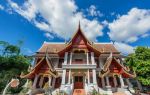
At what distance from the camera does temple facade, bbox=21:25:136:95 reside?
17.8 m

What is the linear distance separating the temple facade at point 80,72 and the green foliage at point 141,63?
86.5 inches

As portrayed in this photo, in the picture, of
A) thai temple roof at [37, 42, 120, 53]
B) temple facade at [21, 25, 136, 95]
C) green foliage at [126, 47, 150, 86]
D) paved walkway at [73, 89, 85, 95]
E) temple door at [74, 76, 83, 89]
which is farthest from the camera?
thai temple roof at [37, 42, 120, 53]

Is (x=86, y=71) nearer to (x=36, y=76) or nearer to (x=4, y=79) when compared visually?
(x=36, y=76)

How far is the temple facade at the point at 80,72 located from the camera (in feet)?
58.3

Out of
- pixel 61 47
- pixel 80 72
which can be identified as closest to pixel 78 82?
pixel 80 72

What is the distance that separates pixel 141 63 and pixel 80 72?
8.62 m

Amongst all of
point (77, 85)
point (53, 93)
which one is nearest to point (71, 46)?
point (77, 85)

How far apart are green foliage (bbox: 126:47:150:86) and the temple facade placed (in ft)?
7.21

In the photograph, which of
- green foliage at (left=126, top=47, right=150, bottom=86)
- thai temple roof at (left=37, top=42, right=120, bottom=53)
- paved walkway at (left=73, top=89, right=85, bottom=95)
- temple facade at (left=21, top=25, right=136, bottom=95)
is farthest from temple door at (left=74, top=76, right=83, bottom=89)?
green foliage at (left=126, top=47, right=150, bottom=86)

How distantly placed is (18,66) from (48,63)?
8.34 meters

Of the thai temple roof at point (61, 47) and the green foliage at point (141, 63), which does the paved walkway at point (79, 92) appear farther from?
the green foliage at point (141, 63)

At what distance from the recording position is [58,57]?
69.5 feet

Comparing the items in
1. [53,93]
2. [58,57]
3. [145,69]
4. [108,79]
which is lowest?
[53,93]

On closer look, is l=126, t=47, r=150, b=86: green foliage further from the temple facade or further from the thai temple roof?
the thai temple roof
